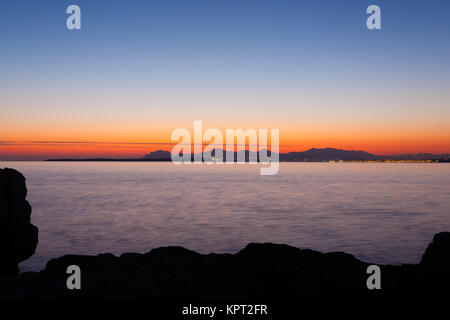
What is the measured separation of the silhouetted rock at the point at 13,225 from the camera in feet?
58.6

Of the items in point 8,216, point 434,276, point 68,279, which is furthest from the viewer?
point 8,216

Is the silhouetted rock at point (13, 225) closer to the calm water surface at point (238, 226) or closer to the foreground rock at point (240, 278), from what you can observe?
the calm water surface at point (238, 226)

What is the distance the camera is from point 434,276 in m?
9.87

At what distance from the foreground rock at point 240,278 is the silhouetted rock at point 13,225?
21.8ft

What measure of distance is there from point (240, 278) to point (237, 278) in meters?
0.10

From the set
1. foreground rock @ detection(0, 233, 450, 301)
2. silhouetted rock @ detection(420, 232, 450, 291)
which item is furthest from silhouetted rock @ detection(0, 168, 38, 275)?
silhouetted rock @ detection(420, 232, 450, 291)

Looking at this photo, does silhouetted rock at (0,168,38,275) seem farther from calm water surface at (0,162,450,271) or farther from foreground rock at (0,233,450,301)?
foreground rock at (0,233,450,301)

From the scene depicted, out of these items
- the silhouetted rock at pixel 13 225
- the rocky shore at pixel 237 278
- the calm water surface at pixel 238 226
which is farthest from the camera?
the calm water surface at pixel 238 226

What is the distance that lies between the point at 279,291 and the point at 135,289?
3502mm

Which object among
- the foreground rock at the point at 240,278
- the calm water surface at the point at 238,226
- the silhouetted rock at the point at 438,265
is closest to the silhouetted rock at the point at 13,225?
the calm water surface at the point at 238,226

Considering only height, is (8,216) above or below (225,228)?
above
